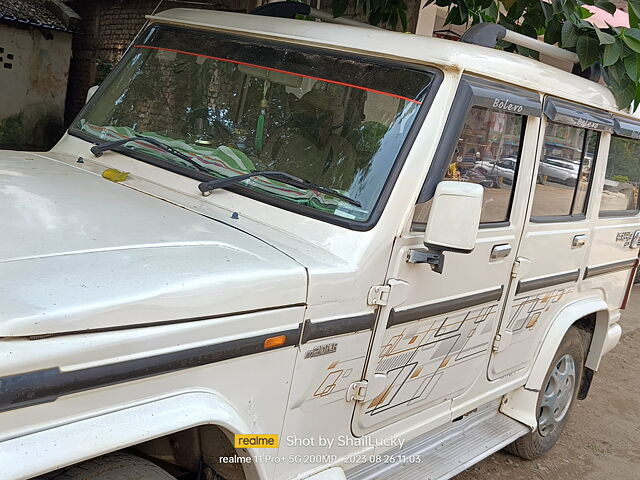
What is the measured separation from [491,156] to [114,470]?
2030 millimetres

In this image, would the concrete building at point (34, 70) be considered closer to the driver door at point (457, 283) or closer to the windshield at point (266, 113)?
the windshield at point (266, 113)

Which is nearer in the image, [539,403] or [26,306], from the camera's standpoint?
[26,306]

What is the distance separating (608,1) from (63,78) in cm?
949

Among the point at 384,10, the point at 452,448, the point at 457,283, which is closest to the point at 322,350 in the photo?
the point at 457,283

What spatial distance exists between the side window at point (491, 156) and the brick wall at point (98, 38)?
309 inches

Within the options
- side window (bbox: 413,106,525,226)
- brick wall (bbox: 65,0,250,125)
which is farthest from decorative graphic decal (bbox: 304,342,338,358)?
brick wall (bbox: 65,0,250,125)

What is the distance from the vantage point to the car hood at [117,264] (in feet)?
5.47

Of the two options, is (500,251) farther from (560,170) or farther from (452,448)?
(452,448)

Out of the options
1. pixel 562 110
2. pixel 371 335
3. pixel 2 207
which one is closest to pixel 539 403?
pixel 562 110

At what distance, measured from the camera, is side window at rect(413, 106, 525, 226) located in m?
2.84

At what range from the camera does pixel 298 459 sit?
2.34m

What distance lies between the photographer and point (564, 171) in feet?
12.0

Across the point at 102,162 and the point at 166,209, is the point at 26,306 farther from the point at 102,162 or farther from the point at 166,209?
the point at 102,162

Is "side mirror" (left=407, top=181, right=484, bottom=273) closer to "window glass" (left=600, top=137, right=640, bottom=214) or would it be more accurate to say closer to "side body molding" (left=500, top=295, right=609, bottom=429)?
"side body molding" (left=500, top=295, right=609, bottom=429)
